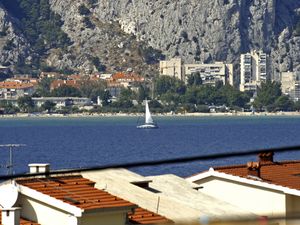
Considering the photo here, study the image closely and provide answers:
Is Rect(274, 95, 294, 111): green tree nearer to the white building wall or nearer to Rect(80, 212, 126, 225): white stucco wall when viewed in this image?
the white building wall

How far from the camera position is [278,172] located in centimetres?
2102

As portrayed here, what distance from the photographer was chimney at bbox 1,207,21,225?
14.7m

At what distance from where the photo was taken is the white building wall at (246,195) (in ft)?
64.4

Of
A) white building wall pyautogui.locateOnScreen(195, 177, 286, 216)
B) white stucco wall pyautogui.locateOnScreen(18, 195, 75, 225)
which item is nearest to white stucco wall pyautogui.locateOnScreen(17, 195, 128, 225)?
white stucco wall pyautogui.locateOnScreen(18, 195, 75, 225)

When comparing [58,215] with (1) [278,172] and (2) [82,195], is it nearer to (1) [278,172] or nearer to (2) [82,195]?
(2) [82,195]

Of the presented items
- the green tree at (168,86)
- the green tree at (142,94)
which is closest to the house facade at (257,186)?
the green tree at (142,94)

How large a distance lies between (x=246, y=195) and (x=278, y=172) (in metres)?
0.86

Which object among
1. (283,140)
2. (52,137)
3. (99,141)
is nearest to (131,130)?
(52,137)

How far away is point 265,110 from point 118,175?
589ft

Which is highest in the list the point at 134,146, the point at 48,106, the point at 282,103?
the point at 282,103

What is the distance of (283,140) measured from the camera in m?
107

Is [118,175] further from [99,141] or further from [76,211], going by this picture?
[99,141]

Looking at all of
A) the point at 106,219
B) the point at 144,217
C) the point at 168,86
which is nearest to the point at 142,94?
the point at 168,86

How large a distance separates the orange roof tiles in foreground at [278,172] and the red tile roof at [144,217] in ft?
11.2
